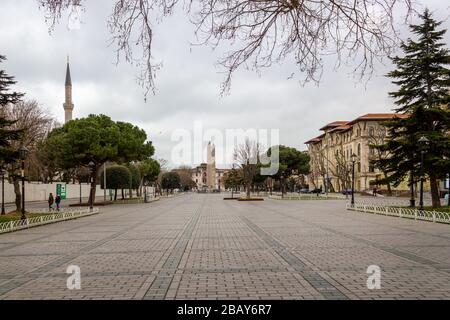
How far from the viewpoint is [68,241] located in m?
14.5

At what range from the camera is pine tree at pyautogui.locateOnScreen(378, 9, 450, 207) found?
2597cm

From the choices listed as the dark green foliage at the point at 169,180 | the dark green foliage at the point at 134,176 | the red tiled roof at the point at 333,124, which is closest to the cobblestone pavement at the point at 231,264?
the dark green foliage at the point at 134,176

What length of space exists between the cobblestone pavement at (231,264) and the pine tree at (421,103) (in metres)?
11.5

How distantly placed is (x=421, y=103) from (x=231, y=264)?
21202 millimetres

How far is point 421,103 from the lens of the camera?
26.5 metres

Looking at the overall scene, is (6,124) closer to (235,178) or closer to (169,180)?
(235,178)

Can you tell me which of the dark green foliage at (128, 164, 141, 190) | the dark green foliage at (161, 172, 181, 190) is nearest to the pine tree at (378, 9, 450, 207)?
the dark green foliage at (128, 164, 141, 190)

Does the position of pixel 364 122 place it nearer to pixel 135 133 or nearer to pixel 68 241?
pixel 135 133

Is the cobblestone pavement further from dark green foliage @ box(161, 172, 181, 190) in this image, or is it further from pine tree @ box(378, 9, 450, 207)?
dark green foliage @ box(161, 172, 181, 190)

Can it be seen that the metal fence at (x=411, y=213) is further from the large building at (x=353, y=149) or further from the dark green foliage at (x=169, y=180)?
the dark green foliage at (x=169, y=180)

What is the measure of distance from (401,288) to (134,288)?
13.3 feet

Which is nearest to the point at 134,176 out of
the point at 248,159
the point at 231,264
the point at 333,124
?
the point at 248,159

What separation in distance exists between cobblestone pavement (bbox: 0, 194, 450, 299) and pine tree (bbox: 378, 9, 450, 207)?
37.7 feet
